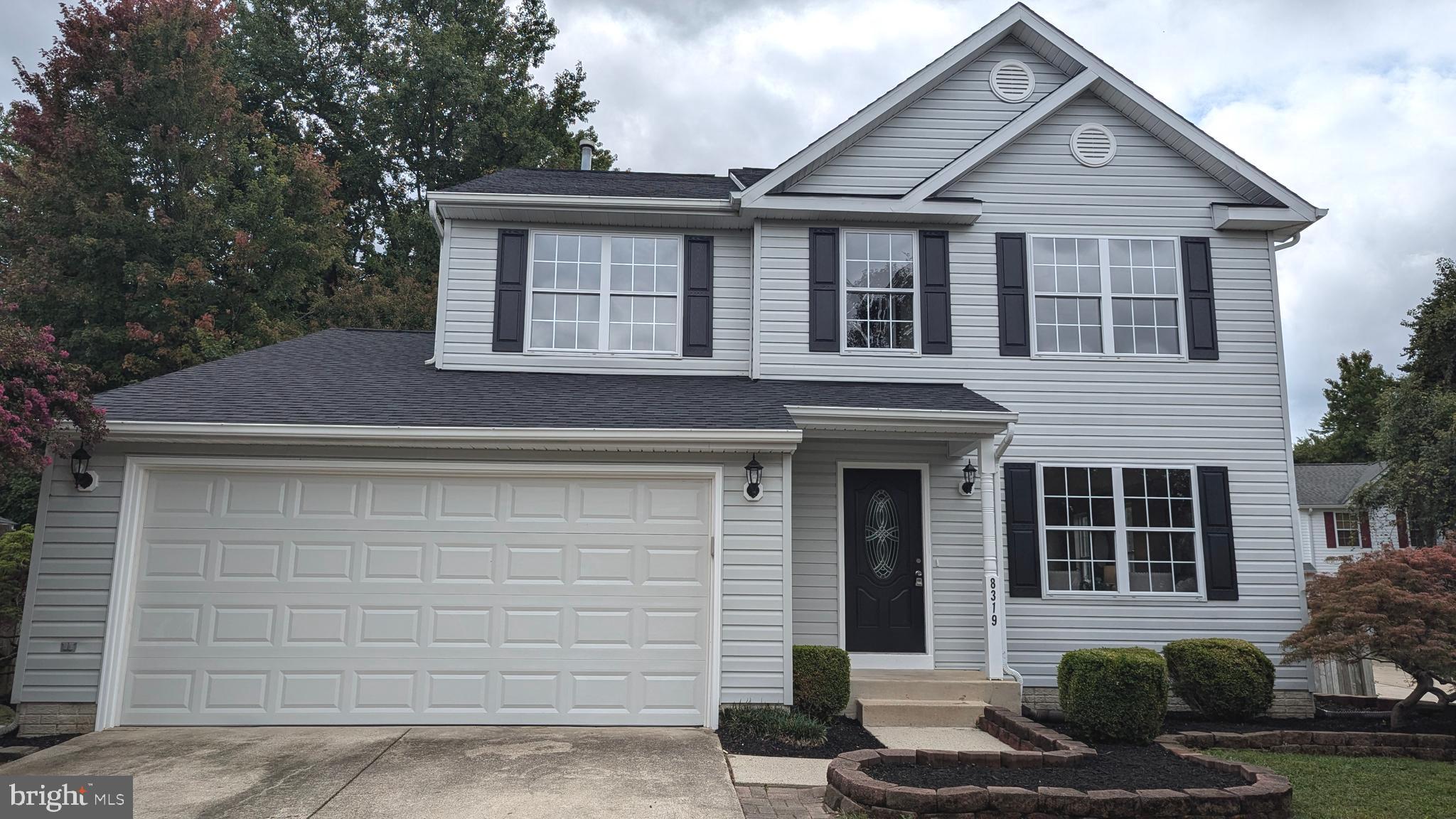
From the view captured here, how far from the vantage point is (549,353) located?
10242mm

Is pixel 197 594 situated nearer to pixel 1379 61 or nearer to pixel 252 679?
pixel 252 679

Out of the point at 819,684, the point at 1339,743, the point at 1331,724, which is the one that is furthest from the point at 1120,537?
the point at 819,684

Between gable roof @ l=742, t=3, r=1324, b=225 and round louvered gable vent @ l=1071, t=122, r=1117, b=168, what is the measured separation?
0.39 metres

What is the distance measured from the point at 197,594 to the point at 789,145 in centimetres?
2230

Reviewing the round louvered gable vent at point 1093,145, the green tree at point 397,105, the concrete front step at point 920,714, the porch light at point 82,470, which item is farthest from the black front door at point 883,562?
the green tree at point 397,105

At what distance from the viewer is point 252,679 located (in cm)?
770

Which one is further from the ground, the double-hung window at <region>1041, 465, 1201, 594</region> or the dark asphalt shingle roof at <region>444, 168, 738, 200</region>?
the dark asphalt shingle roof at <region>444, 168, 738, 200</region>

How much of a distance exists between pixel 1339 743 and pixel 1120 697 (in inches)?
82.3

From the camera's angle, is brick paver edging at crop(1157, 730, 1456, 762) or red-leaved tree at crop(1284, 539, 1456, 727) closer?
brick paver edging at crop(1157, 730, 1456, 762)

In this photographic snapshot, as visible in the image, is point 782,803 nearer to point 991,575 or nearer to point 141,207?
point 991,575

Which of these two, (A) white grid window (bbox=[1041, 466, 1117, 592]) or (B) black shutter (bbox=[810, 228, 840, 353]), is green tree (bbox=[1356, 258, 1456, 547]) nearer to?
(A) white grid window (bbox=[1041, 466, 1117, 592])

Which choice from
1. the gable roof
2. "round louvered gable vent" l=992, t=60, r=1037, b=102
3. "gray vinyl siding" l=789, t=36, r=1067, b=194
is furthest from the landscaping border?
"round louvered gable vent" l=992, t=60, r=1037, b=102

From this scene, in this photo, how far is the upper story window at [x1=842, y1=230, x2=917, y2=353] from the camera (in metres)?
10.3

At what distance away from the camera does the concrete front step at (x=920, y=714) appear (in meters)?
8.28
